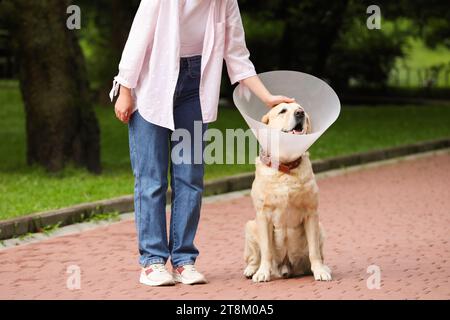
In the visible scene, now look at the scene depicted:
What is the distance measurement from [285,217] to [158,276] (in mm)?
921

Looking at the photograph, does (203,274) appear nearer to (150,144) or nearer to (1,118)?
(150,144)

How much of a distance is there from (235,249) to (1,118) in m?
13.0

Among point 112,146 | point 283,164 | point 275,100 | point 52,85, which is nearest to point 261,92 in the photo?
point 275,100

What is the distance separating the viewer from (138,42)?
657 centimetres

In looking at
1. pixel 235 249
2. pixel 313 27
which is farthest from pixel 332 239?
pixel 313 27

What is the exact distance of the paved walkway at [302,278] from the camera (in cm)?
667

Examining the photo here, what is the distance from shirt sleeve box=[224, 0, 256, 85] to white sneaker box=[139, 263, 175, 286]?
1.30 meters

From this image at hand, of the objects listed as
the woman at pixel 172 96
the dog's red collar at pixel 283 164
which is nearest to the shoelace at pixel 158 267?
the woman at pixel 172 96

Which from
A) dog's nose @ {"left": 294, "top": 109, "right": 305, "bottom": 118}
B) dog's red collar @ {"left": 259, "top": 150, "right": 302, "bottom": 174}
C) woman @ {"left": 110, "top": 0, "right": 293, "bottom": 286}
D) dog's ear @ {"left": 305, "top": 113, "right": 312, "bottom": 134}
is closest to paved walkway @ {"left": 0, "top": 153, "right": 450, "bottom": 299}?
woman @ {"left": 110, "top": 0, "right": 293, "bottom": 286}

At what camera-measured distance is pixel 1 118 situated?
67.9ft

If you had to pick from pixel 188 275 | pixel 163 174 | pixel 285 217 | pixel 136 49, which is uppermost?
pixel 136 49

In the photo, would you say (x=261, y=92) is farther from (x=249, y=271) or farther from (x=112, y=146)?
(x=112, y=146)

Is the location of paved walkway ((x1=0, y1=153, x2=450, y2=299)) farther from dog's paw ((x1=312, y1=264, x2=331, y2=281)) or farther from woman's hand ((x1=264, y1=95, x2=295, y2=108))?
woman's hand ((x1=264, y1=95, x2=295, y2=108))

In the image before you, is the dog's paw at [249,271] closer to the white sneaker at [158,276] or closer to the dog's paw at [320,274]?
the dog's paw at [320,274]
